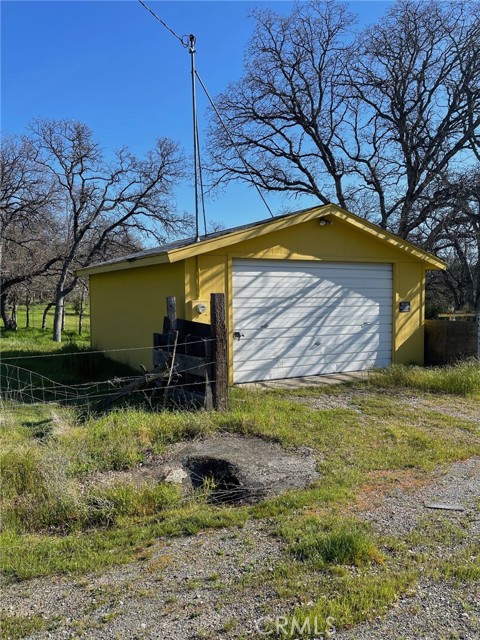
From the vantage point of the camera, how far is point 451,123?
20047 millimetres

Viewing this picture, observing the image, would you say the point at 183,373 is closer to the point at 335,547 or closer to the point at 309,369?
the point at 309,369

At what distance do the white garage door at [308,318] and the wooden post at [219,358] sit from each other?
7.84ft

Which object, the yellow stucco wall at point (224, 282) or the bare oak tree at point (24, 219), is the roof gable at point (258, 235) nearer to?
the yellow stucco wall at point (224, 282)

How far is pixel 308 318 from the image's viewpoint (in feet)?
32.3

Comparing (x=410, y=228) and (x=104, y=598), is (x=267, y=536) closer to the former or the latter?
(x=104, y=598)

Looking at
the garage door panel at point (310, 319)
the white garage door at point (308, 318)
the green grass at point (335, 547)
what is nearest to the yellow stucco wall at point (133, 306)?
the white garage door at point (308, 318)

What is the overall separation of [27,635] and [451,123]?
72.3 feet

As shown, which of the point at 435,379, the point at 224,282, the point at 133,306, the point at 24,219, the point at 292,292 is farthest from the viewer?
the point at 24,219

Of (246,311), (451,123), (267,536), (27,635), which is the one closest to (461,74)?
(451,123)

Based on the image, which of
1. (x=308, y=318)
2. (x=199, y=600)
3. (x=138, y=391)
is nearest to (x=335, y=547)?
(x=199, y=600)

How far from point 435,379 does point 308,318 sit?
8.46ft

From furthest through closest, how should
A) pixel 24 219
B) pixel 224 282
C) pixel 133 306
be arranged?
pixel 24 219 → pixel 133 306 → pixel 224 282

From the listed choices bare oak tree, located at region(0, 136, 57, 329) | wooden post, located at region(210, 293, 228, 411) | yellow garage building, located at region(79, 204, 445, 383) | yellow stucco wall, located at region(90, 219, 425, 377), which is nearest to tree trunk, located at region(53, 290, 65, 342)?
bare oak tree, located at region(0, 136, 57, 329)

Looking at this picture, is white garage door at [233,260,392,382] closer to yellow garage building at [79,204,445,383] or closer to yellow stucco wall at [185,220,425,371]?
yellow garage building at [79,204,445,383]
